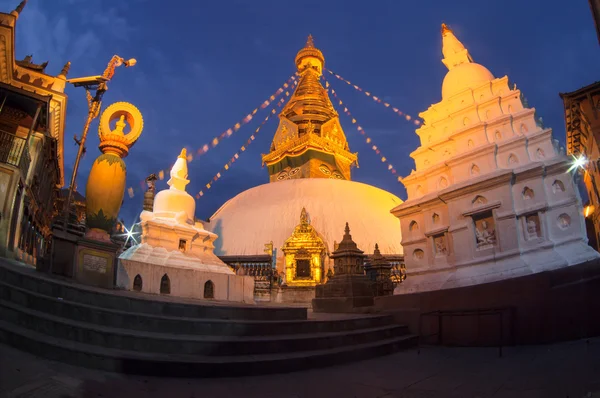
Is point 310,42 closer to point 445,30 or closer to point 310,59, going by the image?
point 310,59

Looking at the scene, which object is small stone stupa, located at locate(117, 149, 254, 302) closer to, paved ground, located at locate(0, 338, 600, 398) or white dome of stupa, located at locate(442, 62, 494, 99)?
paved ground, located at locate(0, 338, 600, 398)

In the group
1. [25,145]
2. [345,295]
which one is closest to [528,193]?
A: [345,295]

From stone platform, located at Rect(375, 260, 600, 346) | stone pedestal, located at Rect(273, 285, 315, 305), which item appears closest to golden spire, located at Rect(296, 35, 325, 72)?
stone pedestal, located at Rect(273, 285, 315, 305)

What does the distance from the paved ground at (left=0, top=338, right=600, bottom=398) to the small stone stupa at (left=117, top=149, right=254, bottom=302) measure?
7156mm

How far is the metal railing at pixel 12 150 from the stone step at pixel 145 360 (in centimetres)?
1010

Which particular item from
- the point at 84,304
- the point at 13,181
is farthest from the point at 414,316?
the point at 13,181

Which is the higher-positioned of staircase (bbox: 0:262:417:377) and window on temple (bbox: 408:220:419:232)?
window on temple (bbox: 408:220:419:232)

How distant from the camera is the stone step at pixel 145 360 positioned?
14.7 ft

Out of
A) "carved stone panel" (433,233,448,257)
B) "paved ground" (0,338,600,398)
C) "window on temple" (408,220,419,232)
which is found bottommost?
"paved ground" (0,338,600,398)

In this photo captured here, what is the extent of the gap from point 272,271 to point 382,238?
8883mm

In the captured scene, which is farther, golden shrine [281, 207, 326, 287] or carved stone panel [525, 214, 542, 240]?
golden shrine [281, 207, 326, 287]

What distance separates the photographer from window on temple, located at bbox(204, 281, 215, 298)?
13.2 metres

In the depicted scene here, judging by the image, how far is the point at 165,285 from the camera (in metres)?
12.2

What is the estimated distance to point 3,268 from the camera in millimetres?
6574
